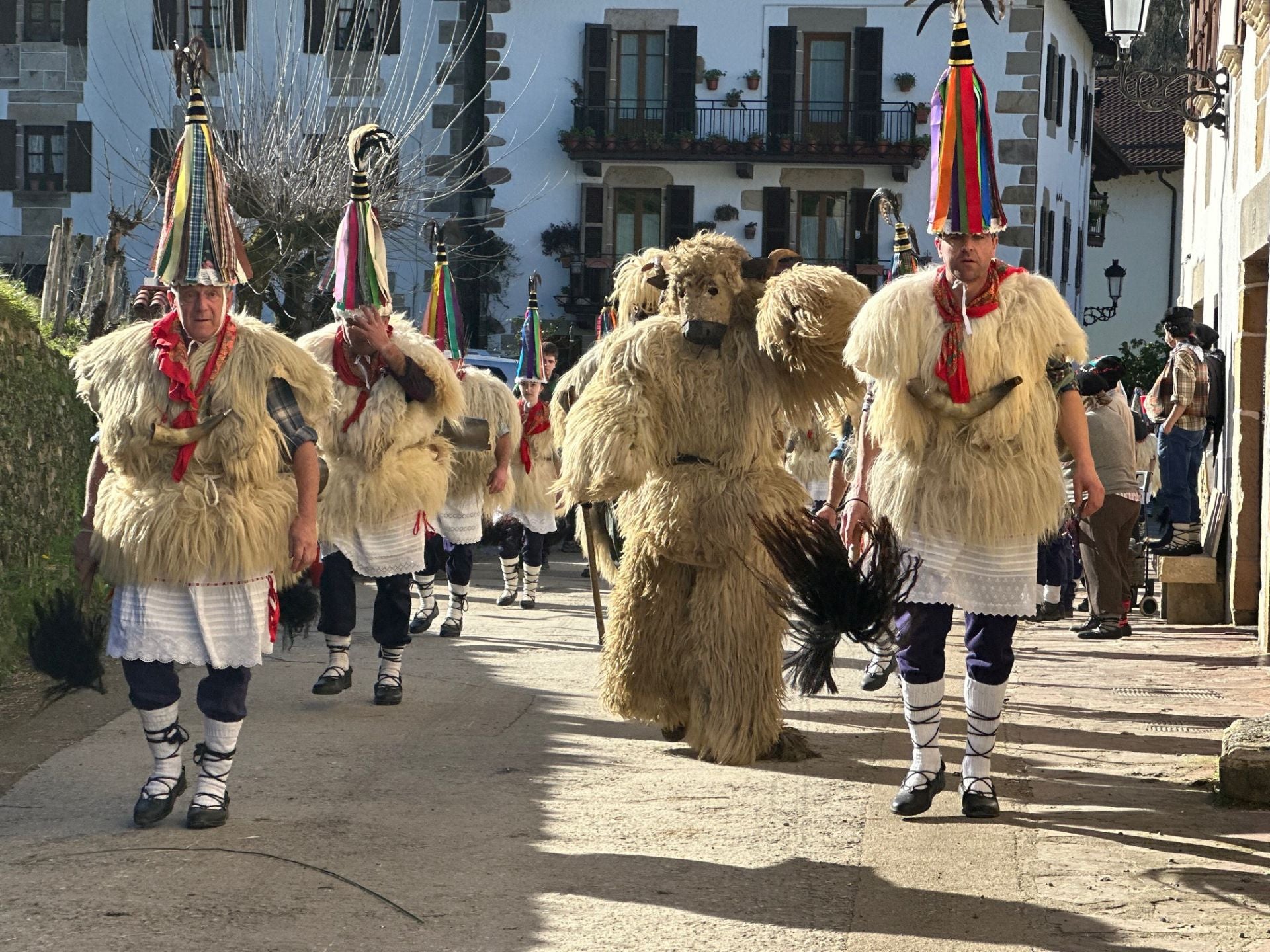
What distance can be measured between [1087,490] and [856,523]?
2.64 ft

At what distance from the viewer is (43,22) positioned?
3147 cm

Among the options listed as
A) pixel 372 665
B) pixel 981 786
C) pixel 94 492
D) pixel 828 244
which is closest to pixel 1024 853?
pixel 981 786

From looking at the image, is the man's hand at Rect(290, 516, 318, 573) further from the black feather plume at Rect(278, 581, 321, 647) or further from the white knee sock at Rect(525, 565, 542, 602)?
the white knee sock at Rect(525, 565, 542, 602)

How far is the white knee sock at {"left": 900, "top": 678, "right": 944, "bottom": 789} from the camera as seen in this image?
629cm

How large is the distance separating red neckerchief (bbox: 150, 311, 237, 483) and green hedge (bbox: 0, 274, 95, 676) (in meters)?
2.72

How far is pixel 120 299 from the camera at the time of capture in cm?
1667

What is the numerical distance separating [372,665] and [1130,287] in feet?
108

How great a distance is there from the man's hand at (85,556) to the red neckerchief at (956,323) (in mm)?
2881

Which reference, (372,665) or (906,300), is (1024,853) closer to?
(906,300)

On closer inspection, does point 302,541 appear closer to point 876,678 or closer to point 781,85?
point 876,678

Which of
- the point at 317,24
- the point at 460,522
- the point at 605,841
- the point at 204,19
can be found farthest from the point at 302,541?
the point at 317,24

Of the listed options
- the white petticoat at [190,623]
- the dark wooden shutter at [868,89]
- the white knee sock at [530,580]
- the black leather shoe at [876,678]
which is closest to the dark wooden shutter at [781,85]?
the dark wooden shutter at [868,89]

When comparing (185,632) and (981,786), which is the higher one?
(185,632)

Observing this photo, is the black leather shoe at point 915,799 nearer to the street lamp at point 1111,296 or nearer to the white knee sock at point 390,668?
the white knee sock at point 390,668
